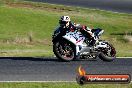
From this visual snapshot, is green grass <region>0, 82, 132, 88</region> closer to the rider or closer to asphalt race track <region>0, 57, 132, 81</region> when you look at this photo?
asphalt race track <region>0, 57, 132, 81</region>

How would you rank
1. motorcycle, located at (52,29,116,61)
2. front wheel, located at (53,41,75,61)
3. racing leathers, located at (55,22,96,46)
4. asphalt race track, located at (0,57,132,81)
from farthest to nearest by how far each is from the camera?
racing leathers, located at (55,22,96,46)
motorcycle, located at (52,29,116,61)
front wheel, located at (53,41,75,61)
asphalt race track, located at (0,57,132,81)

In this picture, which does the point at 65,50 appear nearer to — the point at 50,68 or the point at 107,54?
the point at 107,54

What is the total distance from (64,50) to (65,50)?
1.2 inches

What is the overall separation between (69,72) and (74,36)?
9.08ft

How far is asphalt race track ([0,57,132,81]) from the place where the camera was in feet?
45.7

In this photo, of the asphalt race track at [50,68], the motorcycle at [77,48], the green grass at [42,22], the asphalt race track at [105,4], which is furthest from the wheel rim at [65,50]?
the asphalt race track at [105,4]

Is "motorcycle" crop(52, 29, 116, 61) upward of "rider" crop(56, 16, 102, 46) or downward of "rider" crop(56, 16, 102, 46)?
downward

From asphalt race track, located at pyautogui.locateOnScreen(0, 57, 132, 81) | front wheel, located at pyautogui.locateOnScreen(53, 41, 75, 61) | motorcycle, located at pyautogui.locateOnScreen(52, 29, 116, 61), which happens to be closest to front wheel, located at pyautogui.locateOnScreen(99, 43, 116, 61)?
motorcycle, located at pyautogui.locateOnScreen(52, 29, 116, 61)

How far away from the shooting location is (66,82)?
1319 cm

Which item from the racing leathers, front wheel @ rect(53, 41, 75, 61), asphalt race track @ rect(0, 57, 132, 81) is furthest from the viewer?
the racing leathers

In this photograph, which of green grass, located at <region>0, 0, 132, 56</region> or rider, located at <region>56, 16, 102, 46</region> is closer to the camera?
rider, located at <region>56, 16, 102, 46</region>

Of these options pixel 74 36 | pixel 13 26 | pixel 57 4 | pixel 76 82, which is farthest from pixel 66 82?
pixel 57 4

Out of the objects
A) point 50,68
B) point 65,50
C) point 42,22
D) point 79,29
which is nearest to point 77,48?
point 65,50

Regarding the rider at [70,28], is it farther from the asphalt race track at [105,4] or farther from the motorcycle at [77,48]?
the asphalt race track at [105,4]
